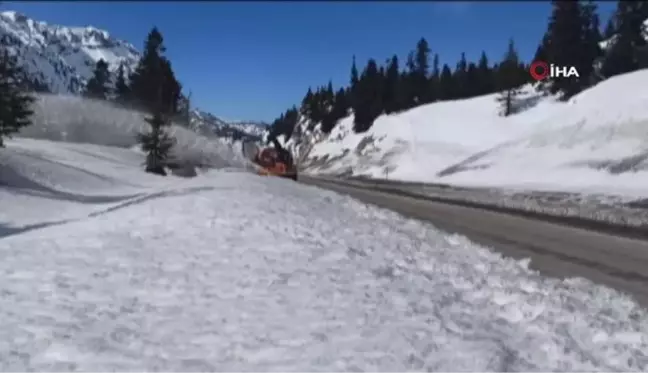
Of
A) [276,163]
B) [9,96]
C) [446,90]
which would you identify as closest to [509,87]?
[446,90]

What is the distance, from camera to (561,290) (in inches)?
374

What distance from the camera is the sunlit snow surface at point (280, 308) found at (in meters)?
5.97

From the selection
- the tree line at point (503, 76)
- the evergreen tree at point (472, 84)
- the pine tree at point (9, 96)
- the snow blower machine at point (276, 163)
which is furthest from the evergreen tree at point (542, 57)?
the pine tree at point (9, 96)

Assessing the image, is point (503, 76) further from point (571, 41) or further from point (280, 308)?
point (280, 308)

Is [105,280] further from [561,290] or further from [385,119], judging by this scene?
[385,119]

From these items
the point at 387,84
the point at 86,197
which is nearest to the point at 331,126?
the point at 387,84

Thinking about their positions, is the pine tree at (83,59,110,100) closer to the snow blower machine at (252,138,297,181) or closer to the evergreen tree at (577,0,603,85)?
the snow blower machine at (252,138,297,181)

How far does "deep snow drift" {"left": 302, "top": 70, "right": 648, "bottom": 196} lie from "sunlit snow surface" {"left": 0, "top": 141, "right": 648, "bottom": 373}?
2035 cm

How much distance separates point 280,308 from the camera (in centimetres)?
759

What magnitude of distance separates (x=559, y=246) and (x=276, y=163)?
38.8 meters

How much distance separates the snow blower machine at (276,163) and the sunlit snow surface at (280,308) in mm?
38026

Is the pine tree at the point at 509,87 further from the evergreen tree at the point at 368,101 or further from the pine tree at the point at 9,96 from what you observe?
the pine tree at the point at 9,96

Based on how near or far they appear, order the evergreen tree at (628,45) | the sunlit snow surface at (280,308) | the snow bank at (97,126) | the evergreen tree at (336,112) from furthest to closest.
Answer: the evergreen tree at (336,112), the snow bank at (97,126), the evergreen tree at (628,45), the sunlit snow surface at (280,308)

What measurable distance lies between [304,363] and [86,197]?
22.7m
